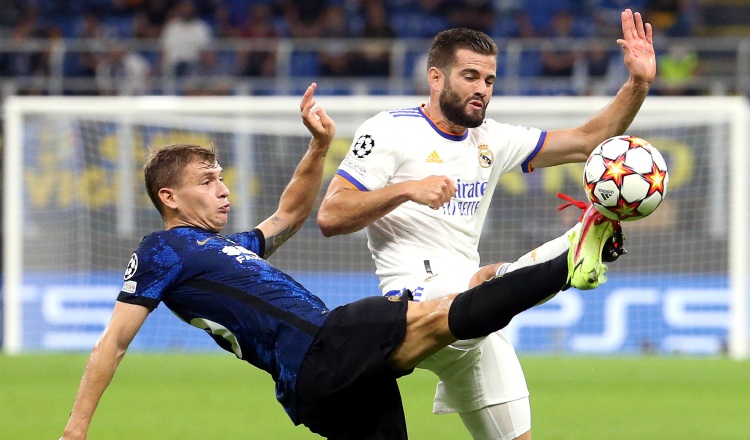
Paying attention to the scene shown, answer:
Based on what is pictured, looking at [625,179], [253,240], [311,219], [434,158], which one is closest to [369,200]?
[434,158]

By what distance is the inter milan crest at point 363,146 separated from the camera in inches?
226

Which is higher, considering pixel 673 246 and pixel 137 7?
pixel 137 7

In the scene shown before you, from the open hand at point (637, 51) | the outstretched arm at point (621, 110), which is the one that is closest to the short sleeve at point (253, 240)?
the outstretched arm at point (621, 110)

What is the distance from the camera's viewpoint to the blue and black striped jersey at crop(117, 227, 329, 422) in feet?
16.7

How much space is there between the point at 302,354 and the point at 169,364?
26.8ft

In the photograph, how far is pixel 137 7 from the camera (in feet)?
68.4

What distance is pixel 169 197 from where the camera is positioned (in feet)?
17.9

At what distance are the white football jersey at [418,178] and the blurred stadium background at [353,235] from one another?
13.1ft

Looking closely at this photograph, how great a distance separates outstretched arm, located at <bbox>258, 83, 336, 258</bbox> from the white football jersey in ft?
0.61

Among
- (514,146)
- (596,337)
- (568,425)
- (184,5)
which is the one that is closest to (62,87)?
(184,5)

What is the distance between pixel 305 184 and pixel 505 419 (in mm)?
1514

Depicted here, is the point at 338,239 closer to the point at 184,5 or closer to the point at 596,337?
the point at 596,337

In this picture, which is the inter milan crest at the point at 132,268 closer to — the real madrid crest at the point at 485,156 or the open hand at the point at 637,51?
the real madrid crest at the point at 485,156

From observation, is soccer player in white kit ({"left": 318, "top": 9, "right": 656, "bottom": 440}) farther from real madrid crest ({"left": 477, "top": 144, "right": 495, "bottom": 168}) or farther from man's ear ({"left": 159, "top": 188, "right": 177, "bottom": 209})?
man's ear ({"left": 159, "top": 188, "right": 177, "bottom": 209})
